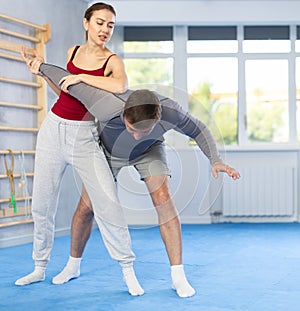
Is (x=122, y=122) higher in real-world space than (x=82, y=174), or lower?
higher

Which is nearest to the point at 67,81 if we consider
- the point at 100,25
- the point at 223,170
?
the point at 100,25

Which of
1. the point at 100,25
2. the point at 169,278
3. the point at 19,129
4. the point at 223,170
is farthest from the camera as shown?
the point at 19,129

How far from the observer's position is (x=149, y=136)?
280 cm

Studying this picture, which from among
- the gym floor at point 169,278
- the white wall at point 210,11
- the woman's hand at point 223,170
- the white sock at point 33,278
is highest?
the white wall at point 210,11

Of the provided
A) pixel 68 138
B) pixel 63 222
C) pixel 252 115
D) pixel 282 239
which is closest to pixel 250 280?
pixel 68 138

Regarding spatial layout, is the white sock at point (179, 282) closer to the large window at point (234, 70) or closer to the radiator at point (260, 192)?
the radiator at point (260, 192)

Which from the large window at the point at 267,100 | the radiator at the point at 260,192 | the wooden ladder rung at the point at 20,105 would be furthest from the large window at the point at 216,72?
the wooden ladder rung at the point at 20,105

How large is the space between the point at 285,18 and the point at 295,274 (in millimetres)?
3931

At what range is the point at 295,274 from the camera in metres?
3.53

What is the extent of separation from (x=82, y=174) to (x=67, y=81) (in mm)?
456

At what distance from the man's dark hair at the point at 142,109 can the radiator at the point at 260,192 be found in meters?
4.31

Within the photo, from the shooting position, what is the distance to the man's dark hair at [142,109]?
255 cm

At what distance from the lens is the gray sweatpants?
2867 mm

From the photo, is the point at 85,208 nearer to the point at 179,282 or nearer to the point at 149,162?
the point at 149,162
